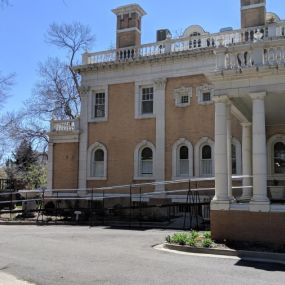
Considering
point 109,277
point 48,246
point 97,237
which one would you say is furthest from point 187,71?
point 109,277

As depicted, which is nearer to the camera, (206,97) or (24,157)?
(206,97)

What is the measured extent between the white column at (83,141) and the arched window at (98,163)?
566mm

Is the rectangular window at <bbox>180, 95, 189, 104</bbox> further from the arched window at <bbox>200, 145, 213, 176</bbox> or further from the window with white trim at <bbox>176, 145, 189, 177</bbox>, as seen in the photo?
the arched window at <bbox>200, 145, 213, 176</bbox>

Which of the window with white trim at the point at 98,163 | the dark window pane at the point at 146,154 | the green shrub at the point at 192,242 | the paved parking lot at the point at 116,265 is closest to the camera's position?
the paved parking lot at the point at 116,265

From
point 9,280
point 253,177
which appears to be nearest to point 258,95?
point 253,177

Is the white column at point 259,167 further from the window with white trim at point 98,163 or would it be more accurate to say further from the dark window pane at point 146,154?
the window with white trim at point 98,163

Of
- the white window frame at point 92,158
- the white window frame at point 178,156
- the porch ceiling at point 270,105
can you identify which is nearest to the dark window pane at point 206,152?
the white window frame at point 178,156

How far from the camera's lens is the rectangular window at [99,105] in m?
28.9

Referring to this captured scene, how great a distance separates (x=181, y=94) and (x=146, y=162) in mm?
4504

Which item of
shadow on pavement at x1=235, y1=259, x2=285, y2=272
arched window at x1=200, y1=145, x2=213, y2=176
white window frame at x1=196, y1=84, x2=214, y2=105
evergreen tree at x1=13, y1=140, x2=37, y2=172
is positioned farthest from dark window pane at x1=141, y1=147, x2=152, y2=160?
evergreen tree at x1=13, y1=140, x2=37, y2=172

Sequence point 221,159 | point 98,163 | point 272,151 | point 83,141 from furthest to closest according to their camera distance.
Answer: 1. point 83,141
2. point 98,163
3. point 272,151
4. point 221,159

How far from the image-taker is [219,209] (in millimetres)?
13961

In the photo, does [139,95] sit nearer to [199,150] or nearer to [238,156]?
[199,150]

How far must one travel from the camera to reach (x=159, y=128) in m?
26.5
